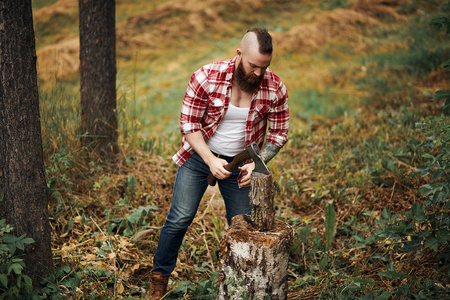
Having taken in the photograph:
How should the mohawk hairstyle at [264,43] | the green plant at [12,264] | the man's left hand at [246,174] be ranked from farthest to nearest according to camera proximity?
the man's left hand at [246,174] → the mohawk hairstyle at [264,43] → the green plant at [12,264]

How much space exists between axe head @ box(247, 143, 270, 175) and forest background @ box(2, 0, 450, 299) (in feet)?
3.29

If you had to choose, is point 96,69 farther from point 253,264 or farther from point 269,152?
point 253,264

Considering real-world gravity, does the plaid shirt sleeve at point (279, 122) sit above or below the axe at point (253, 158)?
above

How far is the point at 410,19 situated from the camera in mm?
9945

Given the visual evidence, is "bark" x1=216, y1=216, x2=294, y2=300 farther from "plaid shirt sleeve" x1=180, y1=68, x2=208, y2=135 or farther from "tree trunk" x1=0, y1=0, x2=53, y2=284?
"tree trunk" x1=0, y1=0, x2=53, y2=284

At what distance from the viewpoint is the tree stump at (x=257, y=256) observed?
244cm

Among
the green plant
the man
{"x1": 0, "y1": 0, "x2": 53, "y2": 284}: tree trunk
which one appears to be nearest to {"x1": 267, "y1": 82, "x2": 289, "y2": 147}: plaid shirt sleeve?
the man

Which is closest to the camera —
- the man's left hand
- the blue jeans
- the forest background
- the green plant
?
the green plant

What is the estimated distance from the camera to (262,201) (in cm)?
256

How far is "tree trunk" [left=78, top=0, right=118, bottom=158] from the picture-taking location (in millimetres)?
4090

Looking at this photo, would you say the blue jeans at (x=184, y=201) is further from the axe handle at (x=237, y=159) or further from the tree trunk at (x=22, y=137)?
the tree trunk at (x=22, y=137)

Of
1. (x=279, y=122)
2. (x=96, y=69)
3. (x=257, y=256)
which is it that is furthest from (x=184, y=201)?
(x=96, y=69)

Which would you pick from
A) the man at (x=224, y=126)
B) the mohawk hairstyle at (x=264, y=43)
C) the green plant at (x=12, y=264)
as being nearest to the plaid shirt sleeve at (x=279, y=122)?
the man at (x=224, y=126)

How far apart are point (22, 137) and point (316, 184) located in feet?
9.71
